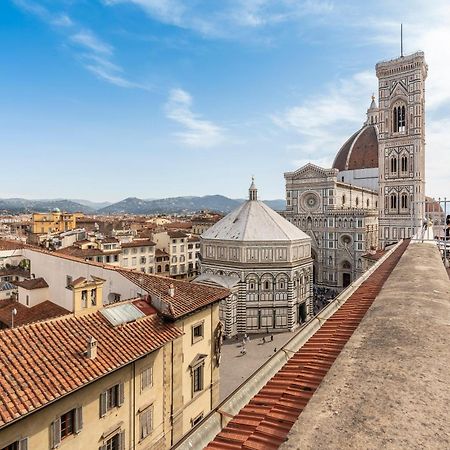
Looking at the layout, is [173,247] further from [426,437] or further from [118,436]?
[426,437]

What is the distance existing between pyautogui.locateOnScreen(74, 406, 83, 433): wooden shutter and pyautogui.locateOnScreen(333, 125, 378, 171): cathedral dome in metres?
71.7

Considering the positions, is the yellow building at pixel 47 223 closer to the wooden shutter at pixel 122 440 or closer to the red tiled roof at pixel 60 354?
the red tiled roof at pixel 60 354

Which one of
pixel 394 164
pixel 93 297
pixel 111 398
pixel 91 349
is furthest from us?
pixel 394 164

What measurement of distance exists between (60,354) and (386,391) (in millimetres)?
10017

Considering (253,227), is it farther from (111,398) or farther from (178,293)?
(111,398)

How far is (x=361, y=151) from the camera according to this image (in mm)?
73875

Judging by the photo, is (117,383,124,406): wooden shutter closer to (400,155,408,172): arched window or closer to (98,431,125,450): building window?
(98,431,125,450): building window

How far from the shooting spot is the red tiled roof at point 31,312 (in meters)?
20.1

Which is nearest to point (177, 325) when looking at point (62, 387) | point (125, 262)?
point (62, 387)

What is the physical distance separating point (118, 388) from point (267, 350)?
2304 centimetres

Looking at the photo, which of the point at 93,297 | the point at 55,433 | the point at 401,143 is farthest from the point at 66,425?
the point at 401,143

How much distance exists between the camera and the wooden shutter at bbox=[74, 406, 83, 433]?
1038 centimetres

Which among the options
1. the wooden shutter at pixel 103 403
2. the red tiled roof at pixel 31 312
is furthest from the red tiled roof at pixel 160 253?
the wooden shutter at pixel 103 403

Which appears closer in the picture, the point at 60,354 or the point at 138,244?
the point at 60,354
